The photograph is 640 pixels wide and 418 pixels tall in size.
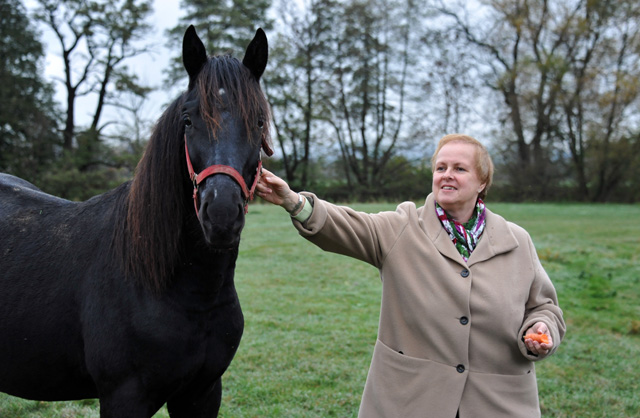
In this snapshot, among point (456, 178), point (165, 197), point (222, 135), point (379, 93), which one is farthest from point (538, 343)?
point (379, 93)

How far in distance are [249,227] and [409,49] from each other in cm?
2007

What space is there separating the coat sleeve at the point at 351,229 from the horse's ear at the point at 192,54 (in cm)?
72

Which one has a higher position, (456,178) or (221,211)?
(456,178)

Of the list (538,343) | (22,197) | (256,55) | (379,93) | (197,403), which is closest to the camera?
(538,343)

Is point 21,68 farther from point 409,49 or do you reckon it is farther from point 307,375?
point 307,375

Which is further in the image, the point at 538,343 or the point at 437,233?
the point at 437,233

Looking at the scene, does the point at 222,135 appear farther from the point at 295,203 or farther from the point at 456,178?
the point at 456,178

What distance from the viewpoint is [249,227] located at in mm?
15000

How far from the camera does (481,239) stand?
232 cm

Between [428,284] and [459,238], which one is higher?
[459,238]

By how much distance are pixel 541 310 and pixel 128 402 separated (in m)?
1.81

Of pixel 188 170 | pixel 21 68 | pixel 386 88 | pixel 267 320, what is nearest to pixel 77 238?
pixel 188 170

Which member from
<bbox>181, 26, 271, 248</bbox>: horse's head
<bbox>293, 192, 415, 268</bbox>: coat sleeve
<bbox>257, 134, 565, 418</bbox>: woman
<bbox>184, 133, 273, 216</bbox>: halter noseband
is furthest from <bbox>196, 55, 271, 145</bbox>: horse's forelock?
<bbox>293, 192, 415, 268</bbox>: coat sleeve

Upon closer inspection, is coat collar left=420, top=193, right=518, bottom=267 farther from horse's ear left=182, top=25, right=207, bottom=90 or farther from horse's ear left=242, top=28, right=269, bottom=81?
horse's ear left=182, top=25, right=207, bottom=90
